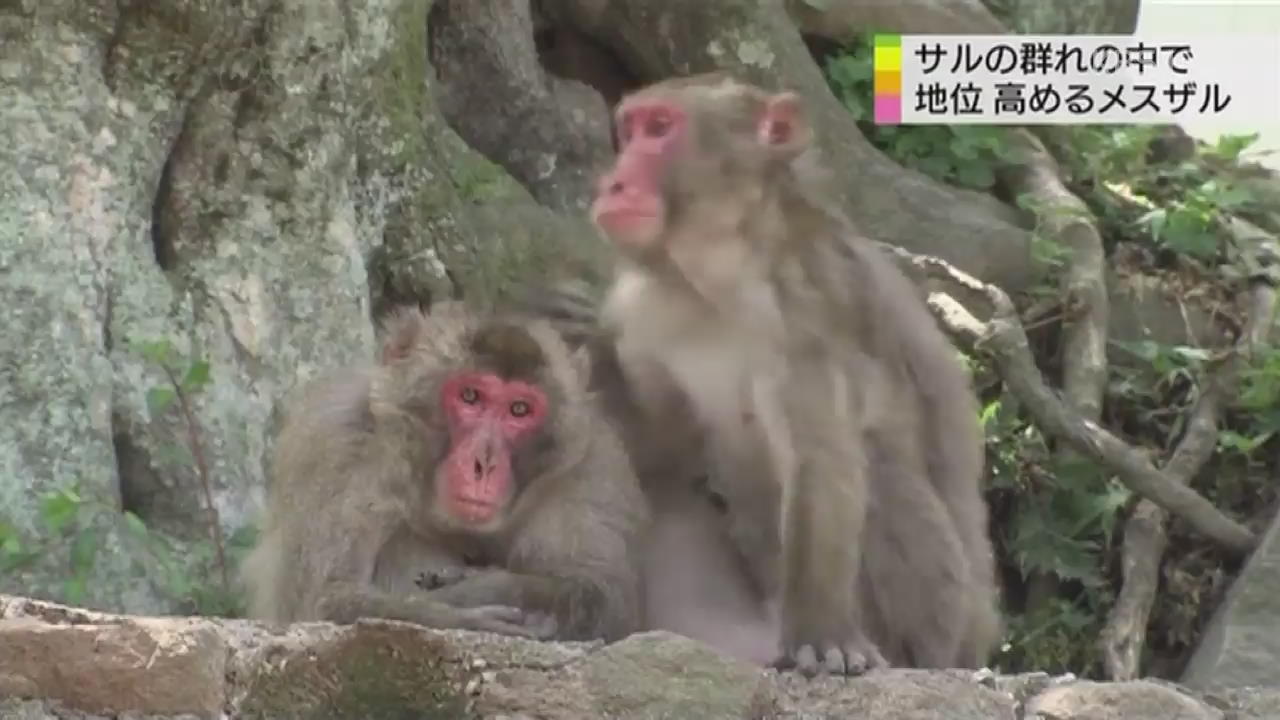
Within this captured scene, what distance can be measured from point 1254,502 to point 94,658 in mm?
3740

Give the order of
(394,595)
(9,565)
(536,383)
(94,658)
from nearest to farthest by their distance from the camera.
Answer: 1. (94,658)
2. (394,595)
3. (536,383)
4. (9,565)

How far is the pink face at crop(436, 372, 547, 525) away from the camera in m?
2.81

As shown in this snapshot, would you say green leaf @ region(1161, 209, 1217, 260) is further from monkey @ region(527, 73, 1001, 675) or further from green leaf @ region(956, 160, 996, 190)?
monkey @ region(527, 73, 1001, 675)

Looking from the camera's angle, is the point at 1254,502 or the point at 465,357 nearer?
the point at 465,357

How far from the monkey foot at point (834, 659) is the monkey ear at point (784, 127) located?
779mm

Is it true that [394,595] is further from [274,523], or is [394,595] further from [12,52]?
[12,52]

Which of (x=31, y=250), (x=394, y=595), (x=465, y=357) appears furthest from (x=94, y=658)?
(x=31, y=250)

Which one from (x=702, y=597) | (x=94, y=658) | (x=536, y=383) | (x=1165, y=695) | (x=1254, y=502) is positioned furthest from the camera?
(x=1254, y=502)

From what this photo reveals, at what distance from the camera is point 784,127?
3176 mm

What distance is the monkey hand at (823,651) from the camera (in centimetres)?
274

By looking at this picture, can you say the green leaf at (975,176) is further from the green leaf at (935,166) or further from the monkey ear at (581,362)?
the monkey ear at (581,362)

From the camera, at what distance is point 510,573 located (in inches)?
113

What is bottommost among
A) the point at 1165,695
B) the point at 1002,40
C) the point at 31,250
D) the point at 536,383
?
the point at 1165,695

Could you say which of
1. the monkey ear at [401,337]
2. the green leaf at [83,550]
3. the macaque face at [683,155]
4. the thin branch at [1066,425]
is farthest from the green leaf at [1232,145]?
the green leaf at [83,550]
